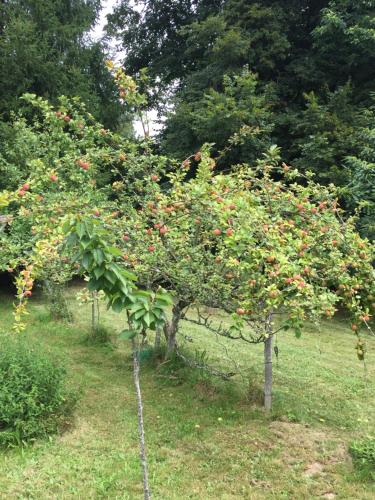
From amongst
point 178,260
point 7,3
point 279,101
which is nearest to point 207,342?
point 178,260

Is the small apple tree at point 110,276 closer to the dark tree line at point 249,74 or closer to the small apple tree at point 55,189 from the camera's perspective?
the small apple tree at point 55,189

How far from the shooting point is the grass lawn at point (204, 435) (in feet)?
10.8

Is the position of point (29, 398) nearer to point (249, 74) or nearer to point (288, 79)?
point (249, 74)

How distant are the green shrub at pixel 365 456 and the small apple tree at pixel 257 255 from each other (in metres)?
0.74

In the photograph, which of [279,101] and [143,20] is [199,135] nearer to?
[279,101]

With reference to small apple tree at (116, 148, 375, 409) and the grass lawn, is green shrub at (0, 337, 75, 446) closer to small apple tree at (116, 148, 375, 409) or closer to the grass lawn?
the grass lawn

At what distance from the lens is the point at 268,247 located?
3479mm

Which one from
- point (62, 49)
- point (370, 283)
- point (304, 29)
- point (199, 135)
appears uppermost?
point (304, 29)

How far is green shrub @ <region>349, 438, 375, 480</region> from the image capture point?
344 centimetres

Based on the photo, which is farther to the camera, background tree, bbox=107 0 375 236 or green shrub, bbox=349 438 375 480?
background tree, bbox=107 0 375 236

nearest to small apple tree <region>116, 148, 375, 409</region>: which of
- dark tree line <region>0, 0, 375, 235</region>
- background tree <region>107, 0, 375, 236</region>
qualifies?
dark tree line <region>0, 0, 375, 235</region>

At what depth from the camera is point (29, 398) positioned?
387cm

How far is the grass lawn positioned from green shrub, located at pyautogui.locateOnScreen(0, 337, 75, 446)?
0.49ft

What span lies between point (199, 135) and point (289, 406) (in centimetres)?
842
